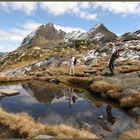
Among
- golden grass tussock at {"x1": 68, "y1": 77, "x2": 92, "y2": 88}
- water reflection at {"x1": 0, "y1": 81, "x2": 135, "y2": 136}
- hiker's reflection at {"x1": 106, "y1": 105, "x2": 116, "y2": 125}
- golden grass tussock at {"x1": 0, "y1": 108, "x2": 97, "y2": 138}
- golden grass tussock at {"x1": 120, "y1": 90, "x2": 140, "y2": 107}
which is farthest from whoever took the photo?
golden grass tussock at {"x1": 68, "y1": 77, "x2": 92, "y2": 88}

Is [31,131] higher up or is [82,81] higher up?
[82,81]

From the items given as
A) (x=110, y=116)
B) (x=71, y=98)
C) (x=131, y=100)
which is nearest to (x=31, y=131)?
(x=110, y=116)

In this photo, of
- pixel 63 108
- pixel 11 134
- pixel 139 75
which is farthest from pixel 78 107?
pixel 139 75

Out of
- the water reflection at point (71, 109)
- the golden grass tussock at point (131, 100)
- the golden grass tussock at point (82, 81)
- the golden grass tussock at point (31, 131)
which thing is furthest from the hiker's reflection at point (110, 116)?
the golden grass tussock at point (82, 81)

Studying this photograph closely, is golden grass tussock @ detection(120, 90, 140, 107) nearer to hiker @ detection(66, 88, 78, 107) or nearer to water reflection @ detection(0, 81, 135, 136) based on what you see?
water reflection @ detection(0, 81, 135, 136)

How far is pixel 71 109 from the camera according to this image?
22.3 metres

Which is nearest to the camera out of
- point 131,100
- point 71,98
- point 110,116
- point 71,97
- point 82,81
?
point 110,116

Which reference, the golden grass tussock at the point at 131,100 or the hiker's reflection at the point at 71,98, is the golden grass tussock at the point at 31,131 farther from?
the hiker's reflection at the point at 71,98

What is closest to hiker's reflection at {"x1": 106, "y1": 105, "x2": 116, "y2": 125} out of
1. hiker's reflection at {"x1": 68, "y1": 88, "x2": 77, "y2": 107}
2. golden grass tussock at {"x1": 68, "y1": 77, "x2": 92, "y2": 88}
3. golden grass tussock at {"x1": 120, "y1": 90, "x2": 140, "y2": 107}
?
golden grass tussock at {"x1": 120, "y1": 90, "x2": 140, "y2": 107}

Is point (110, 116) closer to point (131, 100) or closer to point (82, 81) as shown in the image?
point (131, 100)

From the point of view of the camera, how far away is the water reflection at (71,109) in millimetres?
17548

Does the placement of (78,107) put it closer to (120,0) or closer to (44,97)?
(44,97)

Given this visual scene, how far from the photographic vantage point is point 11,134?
13203 mm

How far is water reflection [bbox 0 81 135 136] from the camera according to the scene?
17.5 m
